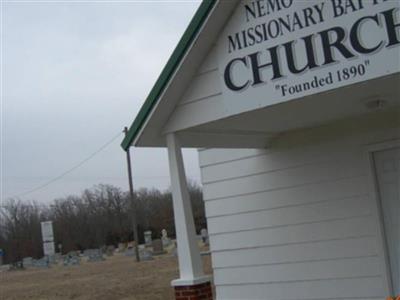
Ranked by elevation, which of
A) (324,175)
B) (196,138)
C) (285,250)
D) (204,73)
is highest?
(204,73)

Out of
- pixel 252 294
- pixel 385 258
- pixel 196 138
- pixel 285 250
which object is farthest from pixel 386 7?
pixel 252 294

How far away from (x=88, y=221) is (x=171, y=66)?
301 feet

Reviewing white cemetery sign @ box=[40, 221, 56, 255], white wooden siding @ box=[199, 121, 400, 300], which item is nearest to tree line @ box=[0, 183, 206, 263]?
white cemetery sign @ box=[40, 221, 56, 255]

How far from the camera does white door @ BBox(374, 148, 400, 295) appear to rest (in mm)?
8766

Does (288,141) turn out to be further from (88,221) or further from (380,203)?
(88,221)

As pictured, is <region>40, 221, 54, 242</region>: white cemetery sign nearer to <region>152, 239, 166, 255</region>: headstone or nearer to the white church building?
<region>152, 239, 166, 255</region>: headstone

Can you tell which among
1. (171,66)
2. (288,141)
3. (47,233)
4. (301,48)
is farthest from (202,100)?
(47,233)

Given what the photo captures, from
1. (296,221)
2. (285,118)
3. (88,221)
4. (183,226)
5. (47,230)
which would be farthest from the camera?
(88,221)

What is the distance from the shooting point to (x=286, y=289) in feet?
32.7

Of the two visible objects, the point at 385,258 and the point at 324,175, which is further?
the point at 324,175

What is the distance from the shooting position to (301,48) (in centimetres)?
686

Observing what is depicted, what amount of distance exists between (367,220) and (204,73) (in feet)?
10.6

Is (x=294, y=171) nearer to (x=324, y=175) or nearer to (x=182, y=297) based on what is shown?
(x=324, y=175)

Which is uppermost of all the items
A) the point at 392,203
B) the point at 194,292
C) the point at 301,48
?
the point at 301,48
